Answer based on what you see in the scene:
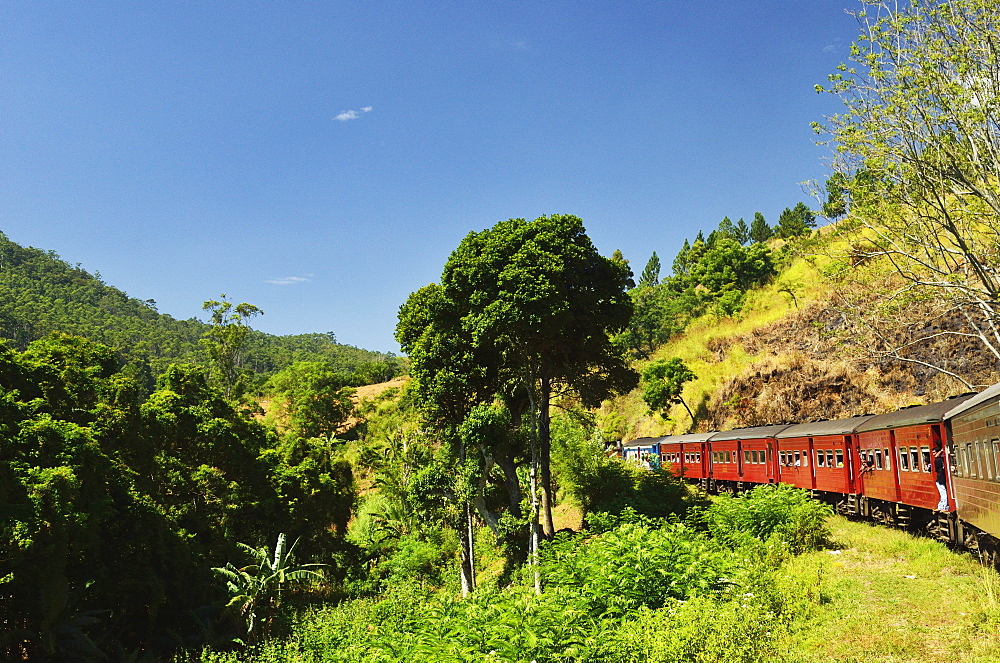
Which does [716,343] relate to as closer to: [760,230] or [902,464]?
[902,464]

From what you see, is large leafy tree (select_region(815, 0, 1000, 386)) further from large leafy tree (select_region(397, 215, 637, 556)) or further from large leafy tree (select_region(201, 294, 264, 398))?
large leafy tree (select_region(201, 294, 264, 398))

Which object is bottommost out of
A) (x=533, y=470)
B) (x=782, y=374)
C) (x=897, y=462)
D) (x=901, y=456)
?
(x=533, y=470)

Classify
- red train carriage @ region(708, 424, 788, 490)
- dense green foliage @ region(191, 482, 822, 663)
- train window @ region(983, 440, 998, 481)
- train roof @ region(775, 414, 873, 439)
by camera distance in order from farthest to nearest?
red train carriage @ region(708, 424, 788, 490) < train roof @ region(775, 414, 873, 439) < train window @ region(983, 440, 998, 481) < dense green foliage @ region(191, 482, 822, 663)

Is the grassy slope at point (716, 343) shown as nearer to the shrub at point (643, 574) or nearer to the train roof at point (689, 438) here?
the train roof at point (689, 438)

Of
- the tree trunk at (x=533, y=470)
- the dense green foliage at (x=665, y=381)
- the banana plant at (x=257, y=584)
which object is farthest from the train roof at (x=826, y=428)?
the dense green foliage at (x=665, y=381)

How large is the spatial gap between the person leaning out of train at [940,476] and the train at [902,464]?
0.06 ft

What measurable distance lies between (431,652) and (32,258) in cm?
15181

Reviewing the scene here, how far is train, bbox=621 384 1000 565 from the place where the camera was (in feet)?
32.3

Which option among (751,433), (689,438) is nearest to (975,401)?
(751,433)

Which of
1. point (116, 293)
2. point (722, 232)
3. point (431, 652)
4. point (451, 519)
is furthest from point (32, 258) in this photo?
point (431, 652)

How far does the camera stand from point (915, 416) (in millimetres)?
13406

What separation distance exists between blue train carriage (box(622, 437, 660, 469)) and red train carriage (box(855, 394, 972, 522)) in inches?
609

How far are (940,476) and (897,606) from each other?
411 centimetres

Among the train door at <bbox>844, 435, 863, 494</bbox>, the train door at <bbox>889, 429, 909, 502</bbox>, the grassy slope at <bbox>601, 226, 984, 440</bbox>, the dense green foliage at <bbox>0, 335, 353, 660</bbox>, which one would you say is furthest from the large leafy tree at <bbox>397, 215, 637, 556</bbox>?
the grassy slope at <bbox>601, 226, 984, 440</bbox>
